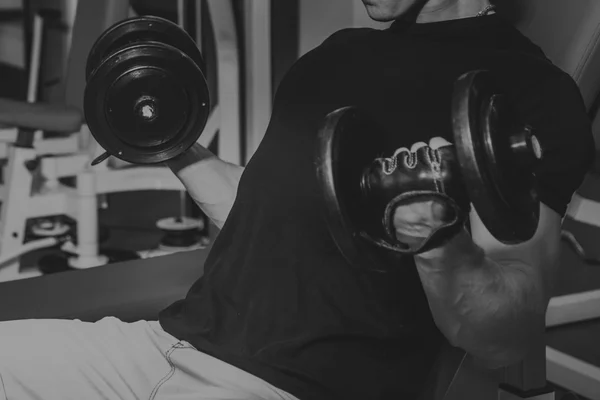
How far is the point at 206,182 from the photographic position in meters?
1.05

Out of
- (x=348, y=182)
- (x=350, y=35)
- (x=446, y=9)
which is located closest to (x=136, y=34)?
(x=350, y=35)

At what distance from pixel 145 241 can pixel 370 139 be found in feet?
8.52

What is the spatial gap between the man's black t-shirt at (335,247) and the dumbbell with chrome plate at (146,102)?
0.37 ft

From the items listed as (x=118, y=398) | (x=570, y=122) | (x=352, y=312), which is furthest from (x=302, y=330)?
(x=570, y=122)

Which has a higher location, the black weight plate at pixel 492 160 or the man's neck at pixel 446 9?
the man's neck at pixel 446 9

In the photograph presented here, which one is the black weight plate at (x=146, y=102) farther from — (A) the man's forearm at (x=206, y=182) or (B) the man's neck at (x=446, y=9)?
(B) the man's neck at (x=446, y=9)

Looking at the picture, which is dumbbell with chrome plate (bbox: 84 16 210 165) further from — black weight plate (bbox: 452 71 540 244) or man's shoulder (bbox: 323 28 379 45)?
black weight plate (bbox: 452 71 540 244)

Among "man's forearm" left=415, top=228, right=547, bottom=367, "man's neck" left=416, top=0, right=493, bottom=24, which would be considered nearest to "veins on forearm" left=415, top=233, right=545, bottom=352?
"man's forearm" left=415, top=228, right=547, bottom=367

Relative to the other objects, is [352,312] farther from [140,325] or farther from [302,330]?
[140,325]

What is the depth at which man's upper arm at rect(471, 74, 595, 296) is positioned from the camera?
767mm

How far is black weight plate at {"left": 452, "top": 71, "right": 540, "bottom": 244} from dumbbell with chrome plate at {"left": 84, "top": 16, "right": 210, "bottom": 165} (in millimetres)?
471

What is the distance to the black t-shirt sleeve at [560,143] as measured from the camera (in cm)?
77

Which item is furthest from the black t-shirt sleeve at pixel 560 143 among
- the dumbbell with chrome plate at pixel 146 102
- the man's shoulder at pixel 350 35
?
the dumbbell with chrome plate at pixel 146 102

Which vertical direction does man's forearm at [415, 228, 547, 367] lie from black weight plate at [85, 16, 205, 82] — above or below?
below
